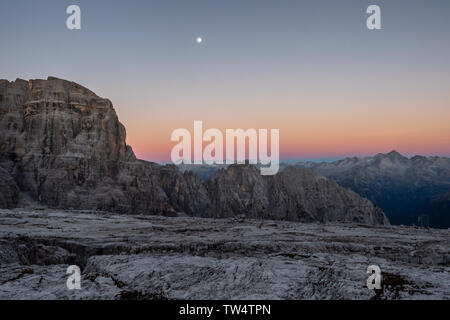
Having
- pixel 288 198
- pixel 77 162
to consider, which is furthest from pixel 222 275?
pixel 288 198

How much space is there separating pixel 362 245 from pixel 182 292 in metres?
21.1

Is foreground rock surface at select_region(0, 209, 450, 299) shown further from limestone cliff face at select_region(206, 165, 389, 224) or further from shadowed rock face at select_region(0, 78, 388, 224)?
limestone cliff face at select_region(206, 165, 389, 224)

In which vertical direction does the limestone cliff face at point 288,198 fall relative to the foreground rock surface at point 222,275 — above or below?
below

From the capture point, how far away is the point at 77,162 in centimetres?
11094

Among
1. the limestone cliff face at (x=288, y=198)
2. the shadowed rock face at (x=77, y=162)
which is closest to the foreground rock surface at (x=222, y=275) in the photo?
the shadowed rock face at (x=77, y=162)

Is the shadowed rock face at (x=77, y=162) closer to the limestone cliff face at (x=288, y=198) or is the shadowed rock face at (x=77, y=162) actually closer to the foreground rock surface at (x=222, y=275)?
the limestone cliff face at (x=288, y=198)

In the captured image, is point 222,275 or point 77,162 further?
point 77,162

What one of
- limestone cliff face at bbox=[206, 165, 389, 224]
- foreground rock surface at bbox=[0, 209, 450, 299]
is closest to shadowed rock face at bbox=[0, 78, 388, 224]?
limestone cliff face at bbox=[206, 165, 389, 224]

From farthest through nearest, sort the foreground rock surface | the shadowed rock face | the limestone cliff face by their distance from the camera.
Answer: the limestone cliff face → the shadowed rock face → the foreground rock surface

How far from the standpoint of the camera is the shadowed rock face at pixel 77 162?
105500 mm

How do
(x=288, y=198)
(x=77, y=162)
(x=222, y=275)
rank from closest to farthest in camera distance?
(x=222, y=275), (x=77, y=162), (x=288, y=198)

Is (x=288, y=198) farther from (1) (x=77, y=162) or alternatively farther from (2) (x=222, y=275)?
(2) (x=222, y=275)

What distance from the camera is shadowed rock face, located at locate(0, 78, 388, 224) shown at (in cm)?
10550

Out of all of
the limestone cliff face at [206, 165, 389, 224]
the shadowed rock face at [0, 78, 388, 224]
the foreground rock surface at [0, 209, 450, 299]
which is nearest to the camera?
the foreground rock surface at [0, 209, 450, 299]
